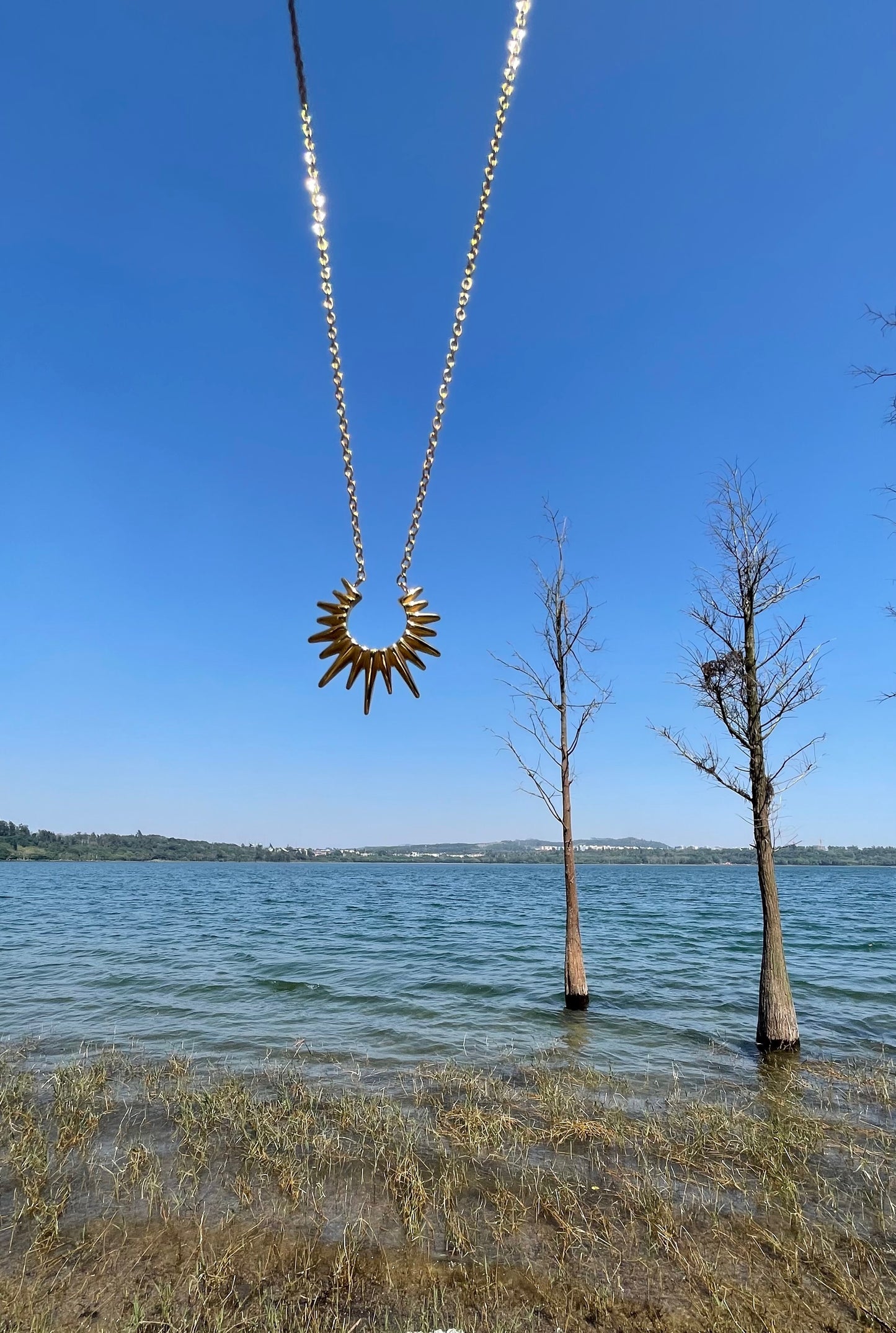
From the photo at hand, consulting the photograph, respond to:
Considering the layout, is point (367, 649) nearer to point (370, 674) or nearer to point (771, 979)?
point (370, 674)

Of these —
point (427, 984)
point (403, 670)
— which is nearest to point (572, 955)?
point (427, 984)

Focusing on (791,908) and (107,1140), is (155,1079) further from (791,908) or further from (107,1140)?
(791,908)

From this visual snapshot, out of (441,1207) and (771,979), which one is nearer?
(441,1207)

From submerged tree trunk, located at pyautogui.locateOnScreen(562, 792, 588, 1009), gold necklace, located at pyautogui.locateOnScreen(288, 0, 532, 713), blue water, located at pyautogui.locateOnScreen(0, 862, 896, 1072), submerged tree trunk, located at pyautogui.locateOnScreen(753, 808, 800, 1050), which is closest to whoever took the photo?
gold necklace, located at pyautogui.locateOnScreen(288, 0, 532, 713)

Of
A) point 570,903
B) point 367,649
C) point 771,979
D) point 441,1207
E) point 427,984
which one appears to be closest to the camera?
point 367,649

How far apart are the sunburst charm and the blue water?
33.3ft

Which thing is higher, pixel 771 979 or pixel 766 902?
pixel 766 902

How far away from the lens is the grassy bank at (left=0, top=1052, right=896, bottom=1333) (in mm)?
4449

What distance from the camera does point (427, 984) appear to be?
1877 centimetres

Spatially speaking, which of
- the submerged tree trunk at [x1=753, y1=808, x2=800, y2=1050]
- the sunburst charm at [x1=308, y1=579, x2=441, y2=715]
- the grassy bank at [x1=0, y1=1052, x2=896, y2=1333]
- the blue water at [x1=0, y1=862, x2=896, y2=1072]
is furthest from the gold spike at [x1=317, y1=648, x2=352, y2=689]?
the submerged tree trunk at [x1=753, y1=808, x2=800, y2=1050]

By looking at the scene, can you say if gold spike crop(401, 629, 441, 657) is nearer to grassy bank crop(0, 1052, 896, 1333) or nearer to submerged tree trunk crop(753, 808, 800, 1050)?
grassy bank crop(0, 1052, 896, 1333)

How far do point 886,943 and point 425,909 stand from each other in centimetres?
3040

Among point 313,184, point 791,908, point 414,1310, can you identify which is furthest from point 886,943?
point 313,184

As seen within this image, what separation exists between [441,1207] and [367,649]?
5.65 m
